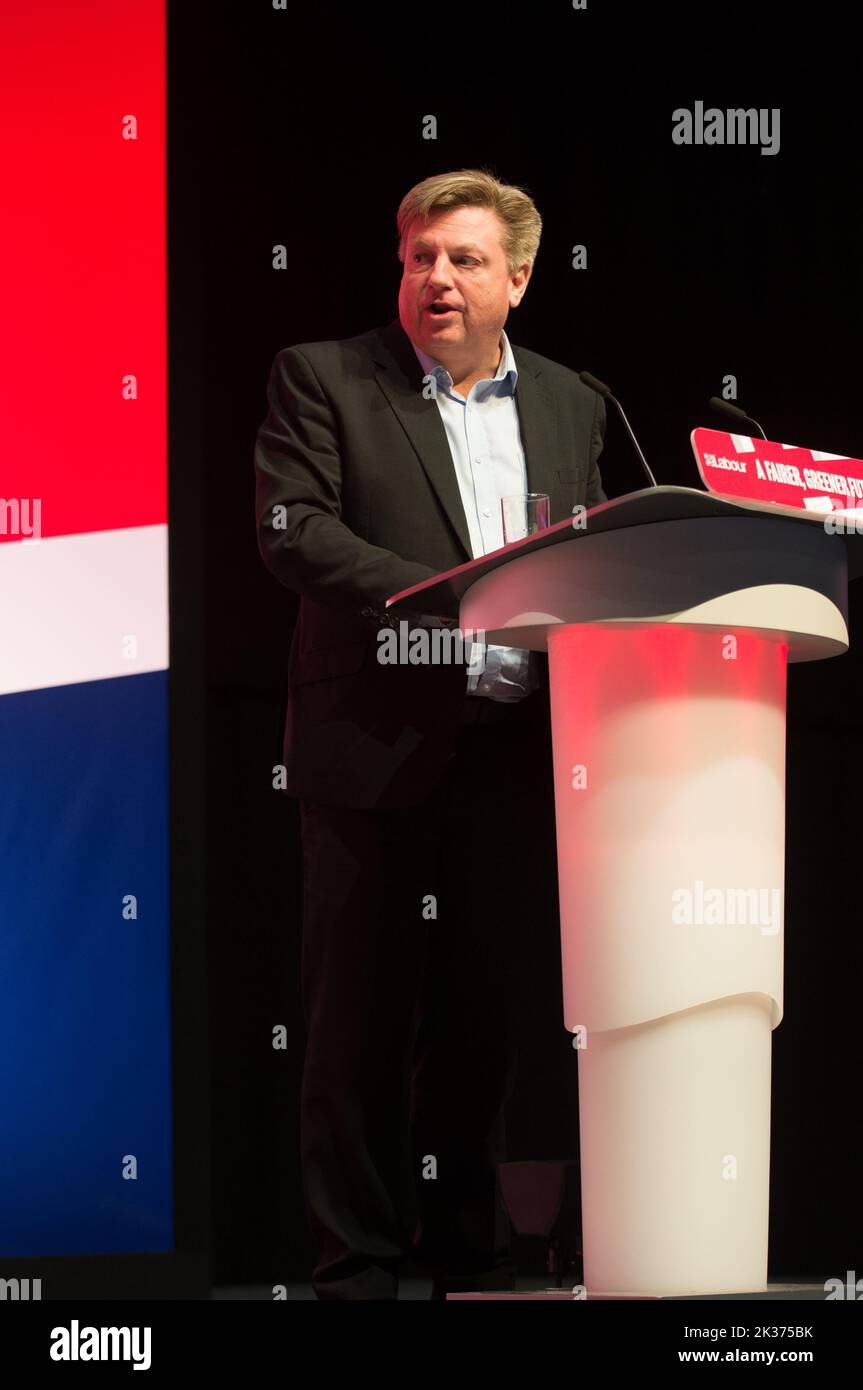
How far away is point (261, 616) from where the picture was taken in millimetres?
3396

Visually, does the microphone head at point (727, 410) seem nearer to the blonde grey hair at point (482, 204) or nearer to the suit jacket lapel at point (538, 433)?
the suit jacket lapel at point (538, 433)

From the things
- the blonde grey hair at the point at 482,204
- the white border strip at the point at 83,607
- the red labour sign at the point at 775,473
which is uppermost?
the blonde grey hair at the point at 482,204

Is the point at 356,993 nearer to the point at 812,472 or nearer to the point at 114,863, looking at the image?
the point at 114,863

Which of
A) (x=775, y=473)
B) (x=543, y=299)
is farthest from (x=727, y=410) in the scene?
(x=543, y=299)

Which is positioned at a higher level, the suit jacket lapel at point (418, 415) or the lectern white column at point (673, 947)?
the suit jacket lapel at point (418, 415)

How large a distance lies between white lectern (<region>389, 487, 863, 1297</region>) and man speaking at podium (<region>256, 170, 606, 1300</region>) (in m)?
0.53

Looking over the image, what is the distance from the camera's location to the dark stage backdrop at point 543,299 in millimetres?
3301

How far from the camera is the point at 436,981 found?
102 inches

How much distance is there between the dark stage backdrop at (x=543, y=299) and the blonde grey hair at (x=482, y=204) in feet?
2.37

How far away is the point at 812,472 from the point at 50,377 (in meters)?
1.82

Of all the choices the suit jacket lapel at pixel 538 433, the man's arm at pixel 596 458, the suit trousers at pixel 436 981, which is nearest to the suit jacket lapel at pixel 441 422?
the suit jacket lapel at pixel 538 433

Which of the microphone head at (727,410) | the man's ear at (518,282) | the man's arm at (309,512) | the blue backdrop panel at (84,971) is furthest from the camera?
the blue backdrop panel at (84,971)

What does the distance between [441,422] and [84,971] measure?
4.35 ft

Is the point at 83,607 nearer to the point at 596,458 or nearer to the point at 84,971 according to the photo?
the point at 84,971
